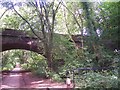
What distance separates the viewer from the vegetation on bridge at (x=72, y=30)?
357cm

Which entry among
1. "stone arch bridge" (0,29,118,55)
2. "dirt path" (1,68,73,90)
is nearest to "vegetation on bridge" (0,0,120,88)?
"stone arch bridge" (0,29,118,55)

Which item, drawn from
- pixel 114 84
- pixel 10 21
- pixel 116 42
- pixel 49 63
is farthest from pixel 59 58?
pixel 114 84

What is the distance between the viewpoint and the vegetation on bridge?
3568 mm

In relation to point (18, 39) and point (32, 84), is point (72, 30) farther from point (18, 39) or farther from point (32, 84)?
point (18, 39)

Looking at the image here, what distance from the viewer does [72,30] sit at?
593 cm

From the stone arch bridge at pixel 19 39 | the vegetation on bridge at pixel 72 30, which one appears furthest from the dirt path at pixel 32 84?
the stone arch bridge at pixel 19 39

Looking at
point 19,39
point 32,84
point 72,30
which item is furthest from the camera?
point 19,39

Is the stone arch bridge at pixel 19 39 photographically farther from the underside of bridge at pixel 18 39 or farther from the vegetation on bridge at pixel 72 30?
the vegetation on bridge at pixel 72 30

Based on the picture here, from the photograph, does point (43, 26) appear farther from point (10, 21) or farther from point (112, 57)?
point (112, 57)

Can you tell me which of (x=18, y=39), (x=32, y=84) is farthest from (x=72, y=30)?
(x=18, y=39)

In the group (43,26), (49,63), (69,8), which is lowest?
(49,63)

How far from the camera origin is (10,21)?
664 cm

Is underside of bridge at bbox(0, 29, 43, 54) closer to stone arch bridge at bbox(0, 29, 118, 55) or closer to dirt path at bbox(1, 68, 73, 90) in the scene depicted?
stone arch bridge at bbox(0, 29, 118, 55)

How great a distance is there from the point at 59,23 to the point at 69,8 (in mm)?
728
